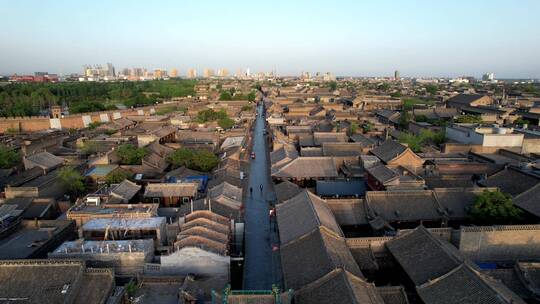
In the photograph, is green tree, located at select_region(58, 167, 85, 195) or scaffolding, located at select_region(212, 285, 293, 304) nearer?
scaffolding, located at select_region(212, 285, 293, 304)

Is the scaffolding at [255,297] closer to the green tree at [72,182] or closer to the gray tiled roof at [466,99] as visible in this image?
the green tree at [72,182]

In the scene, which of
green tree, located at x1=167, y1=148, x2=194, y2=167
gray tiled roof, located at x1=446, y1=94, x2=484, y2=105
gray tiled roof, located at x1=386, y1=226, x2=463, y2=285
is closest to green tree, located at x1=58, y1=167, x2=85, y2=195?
green tree, located at x1=167, y1=148, x2=194, y2=167

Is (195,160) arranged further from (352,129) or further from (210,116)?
(210,116)

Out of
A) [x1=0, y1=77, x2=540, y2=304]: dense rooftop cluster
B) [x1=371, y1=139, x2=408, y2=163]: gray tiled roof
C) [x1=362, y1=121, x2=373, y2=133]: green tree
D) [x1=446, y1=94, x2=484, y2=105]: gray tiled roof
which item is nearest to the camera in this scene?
[x1=0, y1=77, x2=540, y2=304]: dense rooftop cluster

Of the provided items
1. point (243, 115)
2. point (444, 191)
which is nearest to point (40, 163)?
point (444, 191)

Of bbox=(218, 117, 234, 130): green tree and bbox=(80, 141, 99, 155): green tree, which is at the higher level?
bbox=(218, 117, 234, 130): green tree

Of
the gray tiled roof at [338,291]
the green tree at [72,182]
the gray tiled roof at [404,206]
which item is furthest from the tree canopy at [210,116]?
the gray tiled roof at [338,291]

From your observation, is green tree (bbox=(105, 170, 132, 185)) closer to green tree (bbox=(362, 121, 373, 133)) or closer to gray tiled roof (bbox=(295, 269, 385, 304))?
gray tiled roof (bbox=(295, 269, 385, 304))

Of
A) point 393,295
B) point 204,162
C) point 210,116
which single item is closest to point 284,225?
point 393,295

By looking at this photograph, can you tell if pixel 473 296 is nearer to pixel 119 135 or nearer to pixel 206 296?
pixel 206 296
